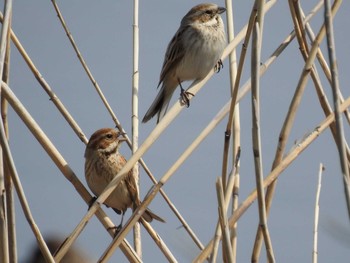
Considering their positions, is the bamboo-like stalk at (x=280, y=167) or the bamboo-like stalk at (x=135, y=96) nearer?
the bamboo-like stalk at (x=280, y=167)

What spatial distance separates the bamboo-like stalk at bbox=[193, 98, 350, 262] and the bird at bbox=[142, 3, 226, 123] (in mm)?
1707

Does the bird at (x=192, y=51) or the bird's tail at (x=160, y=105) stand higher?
the bird at (x=192, y=51)

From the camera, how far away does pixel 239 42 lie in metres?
3.29

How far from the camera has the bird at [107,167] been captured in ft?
13.4

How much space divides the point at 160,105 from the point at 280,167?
2.00 meters

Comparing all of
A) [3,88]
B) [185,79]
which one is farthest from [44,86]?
[185,79]

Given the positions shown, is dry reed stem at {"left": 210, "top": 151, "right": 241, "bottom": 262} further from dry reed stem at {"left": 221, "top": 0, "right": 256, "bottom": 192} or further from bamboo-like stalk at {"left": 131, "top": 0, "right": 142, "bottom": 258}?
bamboo-like stalk at {"left": 131, "top": 0, "right": 142, "bottom": 258}

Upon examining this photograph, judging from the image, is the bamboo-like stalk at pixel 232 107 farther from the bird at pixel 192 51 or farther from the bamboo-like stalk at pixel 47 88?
the bird at pixel 192 51

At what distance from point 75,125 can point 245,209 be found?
938 mm

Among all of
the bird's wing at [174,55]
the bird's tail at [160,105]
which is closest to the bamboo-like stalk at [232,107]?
the bird's tail at [160,105]

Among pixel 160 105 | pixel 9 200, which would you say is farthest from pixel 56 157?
pixel 160 105

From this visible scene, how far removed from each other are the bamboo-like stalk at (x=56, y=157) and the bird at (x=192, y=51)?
5.41ft

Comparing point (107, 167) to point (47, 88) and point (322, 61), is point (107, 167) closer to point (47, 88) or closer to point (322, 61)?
point (47, 88)

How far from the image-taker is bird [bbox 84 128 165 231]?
4074mm
